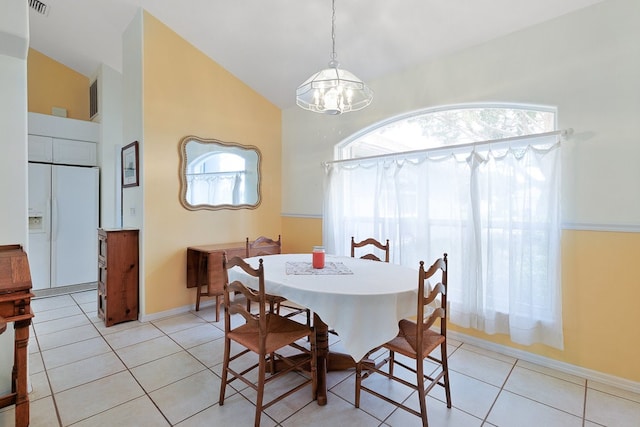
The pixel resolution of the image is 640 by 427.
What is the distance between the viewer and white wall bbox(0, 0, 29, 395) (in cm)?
188

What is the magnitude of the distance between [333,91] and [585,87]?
1.79 metres

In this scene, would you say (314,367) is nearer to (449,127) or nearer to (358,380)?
(358,380)

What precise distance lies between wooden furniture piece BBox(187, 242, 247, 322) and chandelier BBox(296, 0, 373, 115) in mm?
1861

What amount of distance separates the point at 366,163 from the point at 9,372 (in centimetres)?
326

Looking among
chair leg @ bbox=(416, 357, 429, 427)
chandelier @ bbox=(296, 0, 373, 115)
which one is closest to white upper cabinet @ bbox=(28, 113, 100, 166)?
chandelier @ bbox=(296, 0, 373, 115)

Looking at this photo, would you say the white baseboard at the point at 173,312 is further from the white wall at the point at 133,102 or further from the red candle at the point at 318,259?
the red candle at the point at 318,259

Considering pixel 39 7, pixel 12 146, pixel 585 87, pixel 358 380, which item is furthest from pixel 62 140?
pixel 585 87

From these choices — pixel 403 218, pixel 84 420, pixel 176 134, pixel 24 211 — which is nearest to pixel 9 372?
pixel 84 420

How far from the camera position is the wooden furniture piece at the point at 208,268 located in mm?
3305

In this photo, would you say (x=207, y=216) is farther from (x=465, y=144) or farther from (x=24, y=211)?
(x=465, y=144)

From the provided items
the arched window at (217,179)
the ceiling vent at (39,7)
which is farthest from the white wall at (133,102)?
the ceiling vent at (39,7)

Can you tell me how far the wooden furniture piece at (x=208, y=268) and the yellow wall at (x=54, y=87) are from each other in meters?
3.40

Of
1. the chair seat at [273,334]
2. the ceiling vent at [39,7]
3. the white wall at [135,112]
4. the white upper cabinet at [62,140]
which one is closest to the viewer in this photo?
the chair seat at [273,334]

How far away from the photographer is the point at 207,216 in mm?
3771
